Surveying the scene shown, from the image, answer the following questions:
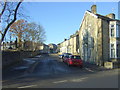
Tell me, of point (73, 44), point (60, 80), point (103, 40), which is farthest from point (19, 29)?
point (60, 80)

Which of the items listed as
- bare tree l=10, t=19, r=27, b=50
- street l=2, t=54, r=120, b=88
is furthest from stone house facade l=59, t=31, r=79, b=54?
street l=2, t=54, r=120, b=88

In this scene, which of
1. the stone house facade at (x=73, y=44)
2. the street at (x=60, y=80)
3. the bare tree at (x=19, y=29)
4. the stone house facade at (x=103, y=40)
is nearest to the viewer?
the street at (x=60, y=80)

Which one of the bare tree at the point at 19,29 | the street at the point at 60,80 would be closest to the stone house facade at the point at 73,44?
the bare tree at the point at 19,29

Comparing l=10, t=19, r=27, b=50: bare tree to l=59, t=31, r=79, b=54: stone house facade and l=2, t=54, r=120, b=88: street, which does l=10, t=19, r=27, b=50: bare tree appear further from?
l=2, t=54, r=120, b=88: street

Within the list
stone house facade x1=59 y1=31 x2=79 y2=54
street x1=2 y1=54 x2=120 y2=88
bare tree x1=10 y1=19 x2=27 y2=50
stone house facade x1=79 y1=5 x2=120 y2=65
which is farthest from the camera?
stone house facade x1=59 y1=31 x2=79 y2=54

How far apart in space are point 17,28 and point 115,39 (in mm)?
35619

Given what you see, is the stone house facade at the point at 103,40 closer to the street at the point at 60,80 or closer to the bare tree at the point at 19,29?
the street at the point at 60,80

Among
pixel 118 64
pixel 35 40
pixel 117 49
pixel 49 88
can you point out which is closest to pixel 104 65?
pixel 118 64

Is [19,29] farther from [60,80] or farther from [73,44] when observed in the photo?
[60,80]

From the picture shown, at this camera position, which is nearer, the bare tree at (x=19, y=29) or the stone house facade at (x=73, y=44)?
the bare tree at (x=19, y=29)

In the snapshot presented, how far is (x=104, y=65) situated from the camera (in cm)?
2533

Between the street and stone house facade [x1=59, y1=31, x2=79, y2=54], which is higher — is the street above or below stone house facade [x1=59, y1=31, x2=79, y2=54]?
below

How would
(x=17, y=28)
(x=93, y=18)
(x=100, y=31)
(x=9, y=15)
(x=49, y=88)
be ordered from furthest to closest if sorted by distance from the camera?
(x=17, y=28), (x=93, y=18), (x=100, y=31), (x=9, y=15), (x=49, y=88)

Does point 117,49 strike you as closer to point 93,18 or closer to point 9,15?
point 93,18
